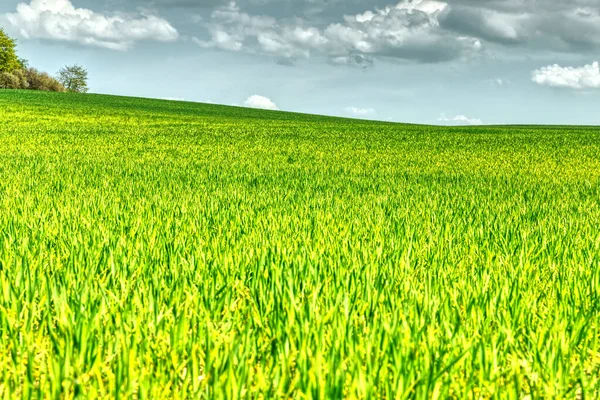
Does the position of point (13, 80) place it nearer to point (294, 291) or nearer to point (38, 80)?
point (38, 80)

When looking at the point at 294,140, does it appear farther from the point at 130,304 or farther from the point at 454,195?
the point at 130,304

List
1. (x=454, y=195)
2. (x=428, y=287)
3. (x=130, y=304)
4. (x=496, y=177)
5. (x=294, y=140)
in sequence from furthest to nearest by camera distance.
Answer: (x=294, y=140), (x=496, y=177), (x=454, y=195), (x=428, y=287), (x=130, y=304)

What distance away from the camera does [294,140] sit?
22719 millimetres

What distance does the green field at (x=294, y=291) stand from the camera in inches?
84.5

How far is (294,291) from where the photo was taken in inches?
126

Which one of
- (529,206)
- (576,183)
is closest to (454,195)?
(529,206)

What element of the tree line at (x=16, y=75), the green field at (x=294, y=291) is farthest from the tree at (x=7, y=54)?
the green field at (x=294, y=291)

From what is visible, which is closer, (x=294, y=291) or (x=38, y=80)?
(x=294, y=291)

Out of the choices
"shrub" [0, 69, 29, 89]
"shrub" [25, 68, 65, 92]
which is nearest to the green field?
"shrub" [0, 69, 29, 89]

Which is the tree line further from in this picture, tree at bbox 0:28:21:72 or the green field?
the green field

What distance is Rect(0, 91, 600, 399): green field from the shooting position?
2.15 m

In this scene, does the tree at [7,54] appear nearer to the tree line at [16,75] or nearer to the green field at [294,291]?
the tree line at [16,75]

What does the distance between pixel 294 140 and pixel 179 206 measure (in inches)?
641

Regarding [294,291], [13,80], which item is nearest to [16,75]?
[13,80]
